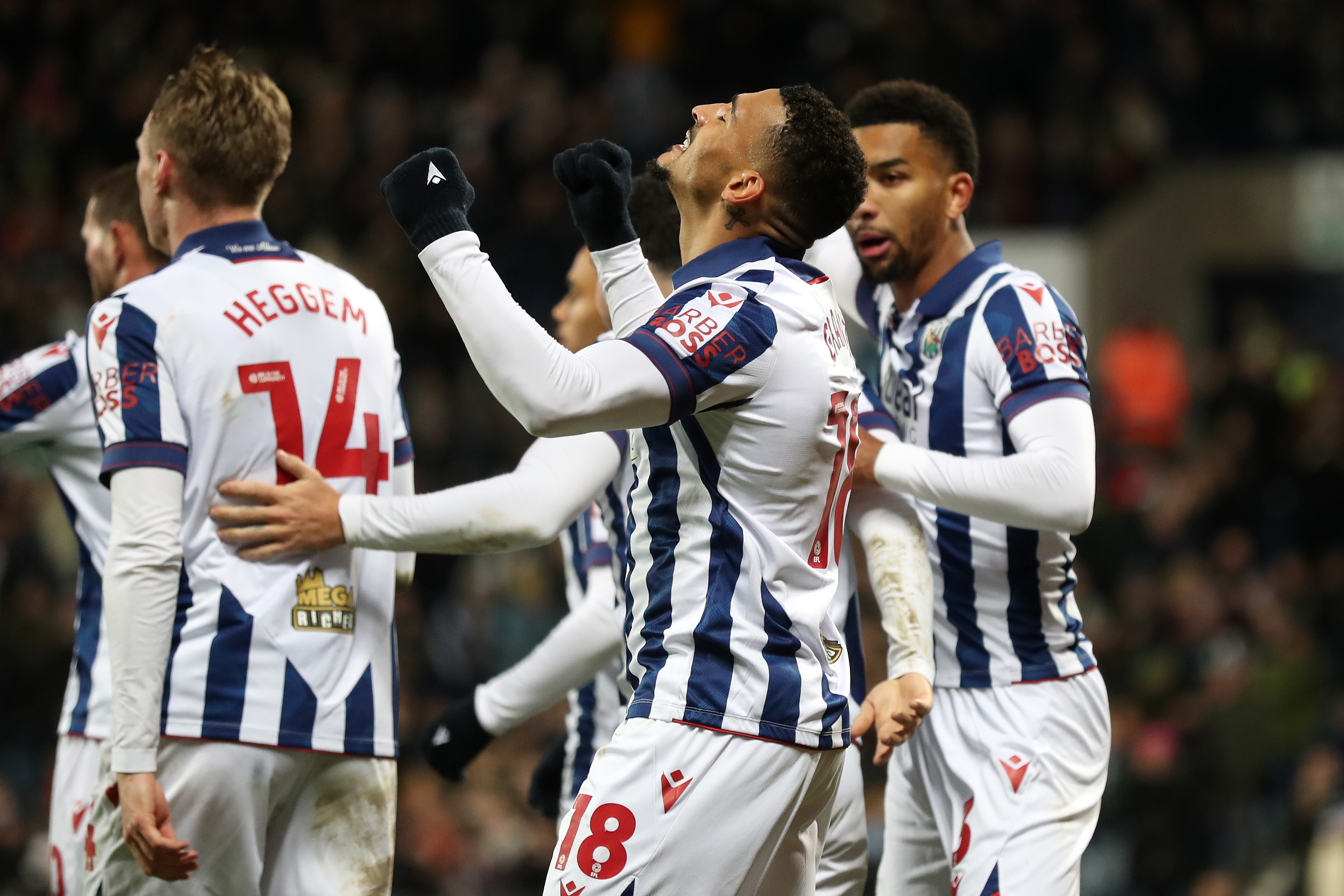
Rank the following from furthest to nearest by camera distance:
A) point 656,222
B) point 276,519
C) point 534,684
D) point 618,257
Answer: point 534,684, point 656,222, point 276,519, point 618,257

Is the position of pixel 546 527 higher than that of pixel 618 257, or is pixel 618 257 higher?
pixel 618 257

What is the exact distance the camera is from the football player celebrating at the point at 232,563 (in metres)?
3.64

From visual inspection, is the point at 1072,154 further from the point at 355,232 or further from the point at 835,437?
the point at 835,437

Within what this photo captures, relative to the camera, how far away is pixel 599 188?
10.8ft

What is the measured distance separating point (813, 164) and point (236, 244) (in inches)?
64.1

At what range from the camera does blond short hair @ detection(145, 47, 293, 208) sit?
156 inches

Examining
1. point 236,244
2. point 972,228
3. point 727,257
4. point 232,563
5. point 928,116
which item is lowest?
point 232,563

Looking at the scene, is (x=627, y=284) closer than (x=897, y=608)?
Yes

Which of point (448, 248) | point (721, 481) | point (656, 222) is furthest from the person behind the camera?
point (656, 222)

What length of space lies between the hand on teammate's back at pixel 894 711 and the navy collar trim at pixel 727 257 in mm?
1091

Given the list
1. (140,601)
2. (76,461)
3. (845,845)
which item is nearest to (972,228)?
(845,845)

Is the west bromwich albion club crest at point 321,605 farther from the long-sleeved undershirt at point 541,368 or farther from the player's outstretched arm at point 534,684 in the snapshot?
the long-sleeved undershirt at point 541,368

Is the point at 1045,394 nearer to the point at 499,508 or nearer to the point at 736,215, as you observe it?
the point at 736,215

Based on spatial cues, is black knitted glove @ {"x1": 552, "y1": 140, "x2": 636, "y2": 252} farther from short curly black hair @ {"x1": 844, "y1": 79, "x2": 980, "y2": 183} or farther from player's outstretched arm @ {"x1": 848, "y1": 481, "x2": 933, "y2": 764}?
short curly black hair @ {"x1": 844, "y1": 79, "x2": 980, "y2": 183}
